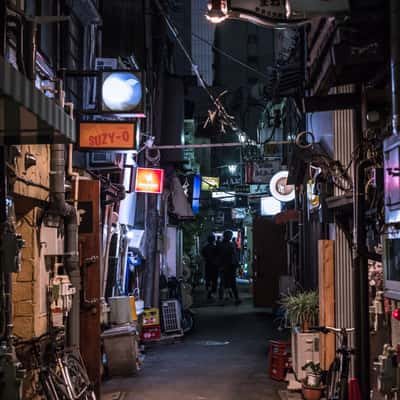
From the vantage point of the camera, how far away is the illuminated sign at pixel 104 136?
1239 cm

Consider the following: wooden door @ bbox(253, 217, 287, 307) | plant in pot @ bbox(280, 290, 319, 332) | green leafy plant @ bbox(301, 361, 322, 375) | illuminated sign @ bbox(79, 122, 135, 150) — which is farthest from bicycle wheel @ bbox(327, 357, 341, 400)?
wooden door @ bbox(253, 217, 287, 307)

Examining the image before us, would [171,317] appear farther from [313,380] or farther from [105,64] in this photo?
[313,380]

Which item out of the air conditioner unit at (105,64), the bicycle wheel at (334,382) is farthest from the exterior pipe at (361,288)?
the air conditioner unit at (105,64)

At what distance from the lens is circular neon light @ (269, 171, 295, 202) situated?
73.0 ft

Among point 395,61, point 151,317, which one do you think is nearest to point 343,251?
point 395,61

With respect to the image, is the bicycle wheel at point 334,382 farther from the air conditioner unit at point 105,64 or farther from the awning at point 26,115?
the air conditioner unit at point 105,64

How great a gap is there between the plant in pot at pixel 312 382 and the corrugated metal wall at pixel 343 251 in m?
0.89

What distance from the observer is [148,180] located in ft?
63.2

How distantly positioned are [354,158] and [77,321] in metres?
5.49

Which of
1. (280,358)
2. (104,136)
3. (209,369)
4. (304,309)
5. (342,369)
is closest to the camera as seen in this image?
(342,369)

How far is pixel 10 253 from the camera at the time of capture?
7.09m

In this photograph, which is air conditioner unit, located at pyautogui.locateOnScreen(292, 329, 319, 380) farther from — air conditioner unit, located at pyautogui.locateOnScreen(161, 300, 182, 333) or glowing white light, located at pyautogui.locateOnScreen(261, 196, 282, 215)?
glowing white light, located at pyautogui.locateOnScreen(261, 196, 282, 215)

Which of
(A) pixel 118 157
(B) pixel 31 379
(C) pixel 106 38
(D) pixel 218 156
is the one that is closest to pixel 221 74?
(D) pixel 218 156

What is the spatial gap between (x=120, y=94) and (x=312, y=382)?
6383 millimetres
